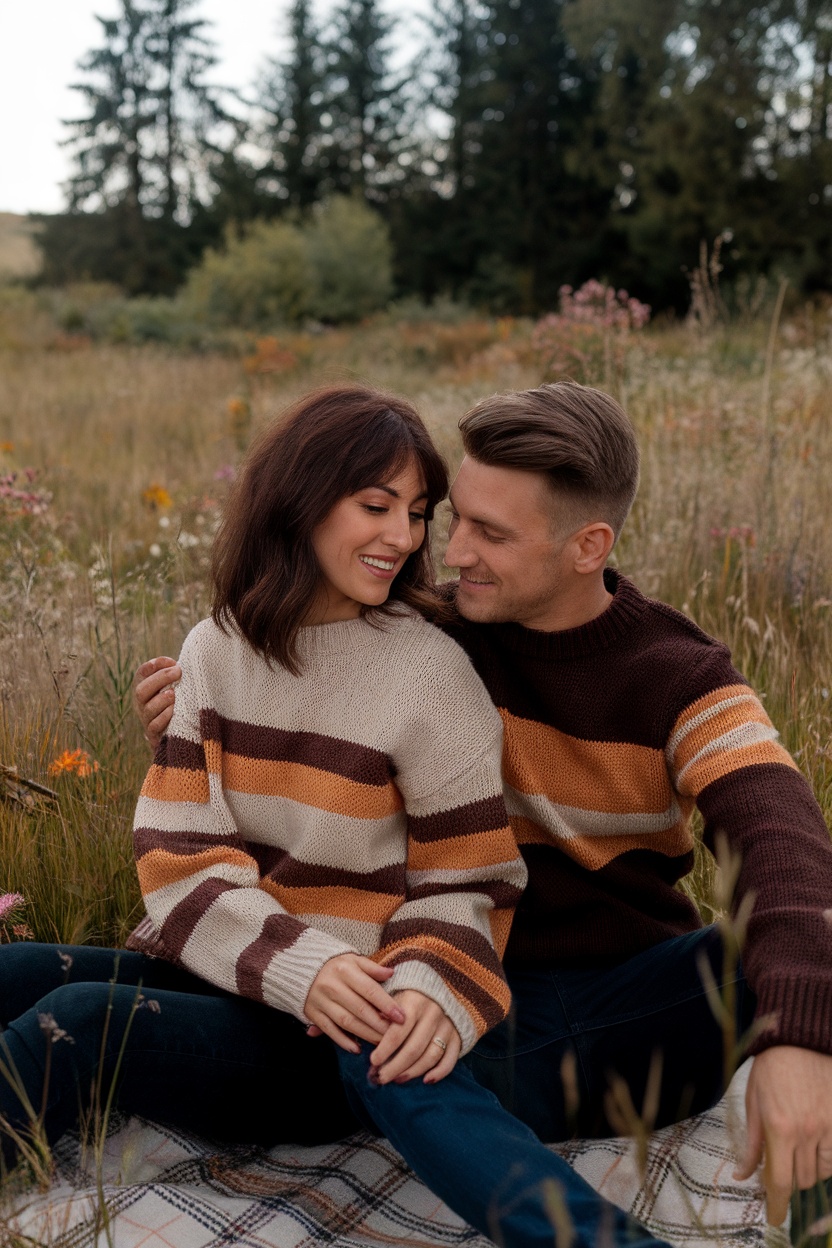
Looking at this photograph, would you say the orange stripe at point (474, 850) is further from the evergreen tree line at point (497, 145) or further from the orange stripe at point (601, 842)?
the evergreen tree line at point (497, 145)

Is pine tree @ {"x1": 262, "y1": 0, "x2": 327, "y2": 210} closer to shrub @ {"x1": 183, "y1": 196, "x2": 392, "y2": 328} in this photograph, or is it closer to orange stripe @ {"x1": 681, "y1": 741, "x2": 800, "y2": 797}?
shrub @ {"x1": 183, "y1": 196, "x2": 392, "y2": 328}

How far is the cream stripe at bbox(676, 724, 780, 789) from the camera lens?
69.1 inches

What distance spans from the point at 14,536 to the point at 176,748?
2.12 m

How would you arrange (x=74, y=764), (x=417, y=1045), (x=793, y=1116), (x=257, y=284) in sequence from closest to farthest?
(x=793, y=1116) → (x=417, y=1045) → (x=74, y=764) → (x=257, y=284)

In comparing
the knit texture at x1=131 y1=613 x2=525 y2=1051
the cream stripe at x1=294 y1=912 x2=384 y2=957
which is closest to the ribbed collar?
the knit texture at x1=131 y1=613 x2=525 y2=1051

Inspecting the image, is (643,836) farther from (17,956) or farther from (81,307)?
(81,307)

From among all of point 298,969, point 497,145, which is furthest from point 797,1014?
point 497,145

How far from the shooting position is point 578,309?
527 cm

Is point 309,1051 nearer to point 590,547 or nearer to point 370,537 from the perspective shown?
point 370,537

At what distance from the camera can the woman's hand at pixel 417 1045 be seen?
5.20ft

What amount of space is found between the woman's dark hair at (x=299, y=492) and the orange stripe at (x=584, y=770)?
0.30 metres

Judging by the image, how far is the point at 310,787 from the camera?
6.23ft

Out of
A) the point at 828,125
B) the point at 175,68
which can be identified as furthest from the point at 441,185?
the point at 828,125

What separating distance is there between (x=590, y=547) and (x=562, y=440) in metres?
0.20
